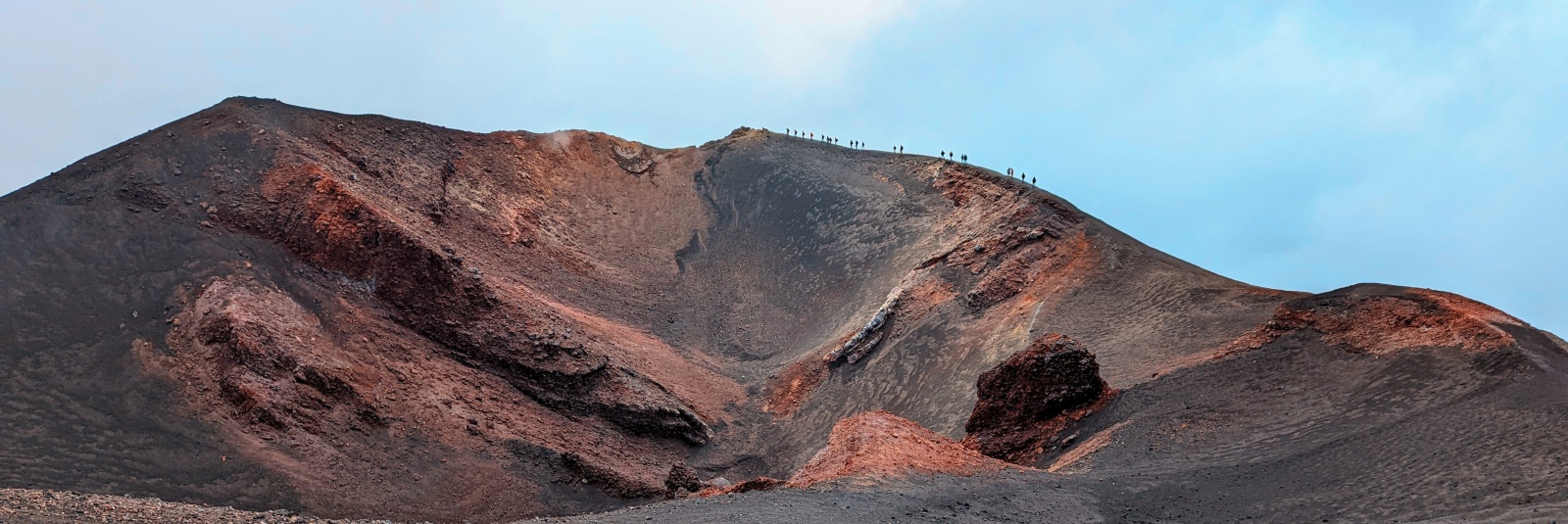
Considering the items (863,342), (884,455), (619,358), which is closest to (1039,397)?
(884,455)

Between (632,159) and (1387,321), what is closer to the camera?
(1387,321)

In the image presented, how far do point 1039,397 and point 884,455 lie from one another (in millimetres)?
7663

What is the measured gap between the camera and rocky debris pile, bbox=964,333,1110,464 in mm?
28031

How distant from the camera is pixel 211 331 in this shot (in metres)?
26.8

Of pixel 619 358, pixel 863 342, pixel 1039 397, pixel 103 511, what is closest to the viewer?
pixel 103 511

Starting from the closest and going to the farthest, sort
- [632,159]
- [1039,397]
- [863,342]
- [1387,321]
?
[1387,321] < [1039,397] < [863,342] < [632,159]

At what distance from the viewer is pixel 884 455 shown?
2211cm

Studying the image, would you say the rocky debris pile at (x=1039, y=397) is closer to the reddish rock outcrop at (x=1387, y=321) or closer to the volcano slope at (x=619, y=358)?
the volcano slope at (x=619, y=358)

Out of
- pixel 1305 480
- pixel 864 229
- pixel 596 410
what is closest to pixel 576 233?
pixel 864 229

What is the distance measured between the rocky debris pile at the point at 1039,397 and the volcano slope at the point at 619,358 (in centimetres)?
8

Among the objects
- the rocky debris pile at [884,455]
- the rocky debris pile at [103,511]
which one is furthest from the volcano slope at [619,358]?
the rocky debris pile at [103,511]

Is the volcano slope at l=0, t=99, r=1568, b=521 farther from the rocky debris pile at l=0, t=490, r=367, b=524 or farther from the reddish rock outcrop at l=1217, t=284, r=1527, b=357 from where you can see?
the rocky debris pile at l=0, t=490, r=367, b=524

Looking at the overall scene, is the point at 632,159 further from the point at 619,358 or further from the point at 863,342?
the point at 619,358

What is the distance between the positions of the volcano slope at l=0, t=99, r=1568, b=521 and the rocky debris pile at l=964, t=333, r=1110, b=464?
8 centimetres
